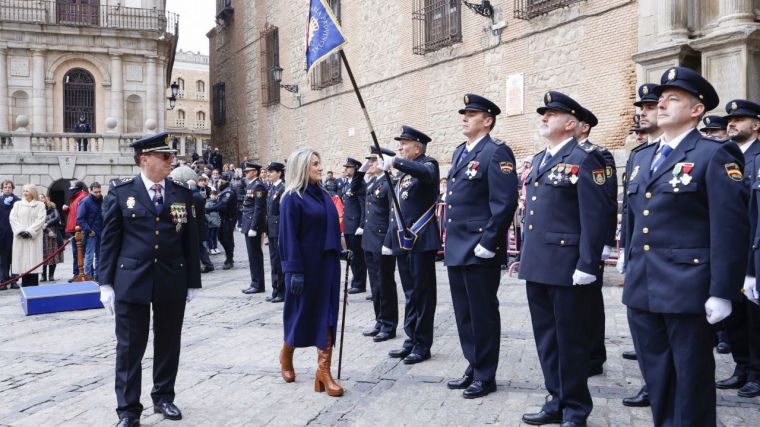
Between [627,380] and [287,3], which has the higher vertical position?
[287,3]

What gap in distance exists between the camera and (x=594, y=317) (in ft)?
18.3

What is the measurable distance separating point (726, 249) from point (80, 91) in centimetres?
2723

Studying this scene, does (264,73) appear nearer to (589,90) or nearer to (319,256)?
(589,90)

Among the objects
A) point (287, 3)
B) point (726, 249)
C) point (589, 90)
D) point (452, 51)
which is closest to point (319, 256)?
point (726, 249)

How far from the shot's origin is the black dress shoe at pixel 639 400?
193 inches

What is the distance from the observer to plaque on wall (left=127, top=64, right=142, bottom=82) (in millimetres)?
26781

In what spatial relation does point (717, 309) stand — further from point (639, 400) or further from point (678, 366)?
point (639, 400)

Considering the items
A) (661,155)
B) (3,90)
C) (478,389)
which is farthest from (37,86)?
(661,155)

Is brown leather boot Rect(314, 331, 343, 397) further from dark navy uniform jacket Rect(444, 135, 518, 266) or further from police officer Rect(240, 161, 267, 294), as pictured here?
police officer Rect(240, 161, 267, 294)

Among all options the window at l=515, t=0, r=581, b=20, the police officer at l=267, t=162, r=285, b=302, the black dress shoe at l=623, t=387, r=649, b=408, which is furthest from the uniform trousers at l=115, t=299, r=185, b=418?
the window at l=515, t=0, r=581, b=20

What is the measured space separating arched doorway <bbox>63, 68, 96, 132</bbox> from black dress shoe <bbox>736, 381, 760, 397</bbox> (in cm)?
2647

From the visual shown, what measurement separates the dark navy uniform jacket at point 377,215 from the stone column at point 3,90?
872 inches

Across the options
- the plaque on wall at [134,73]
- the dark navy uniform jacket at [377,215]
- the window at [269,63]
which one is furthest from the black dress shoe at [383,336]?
the plaque on wall at [134,73]

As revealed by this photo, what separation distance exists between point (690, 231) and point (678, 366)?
0.72 metres
